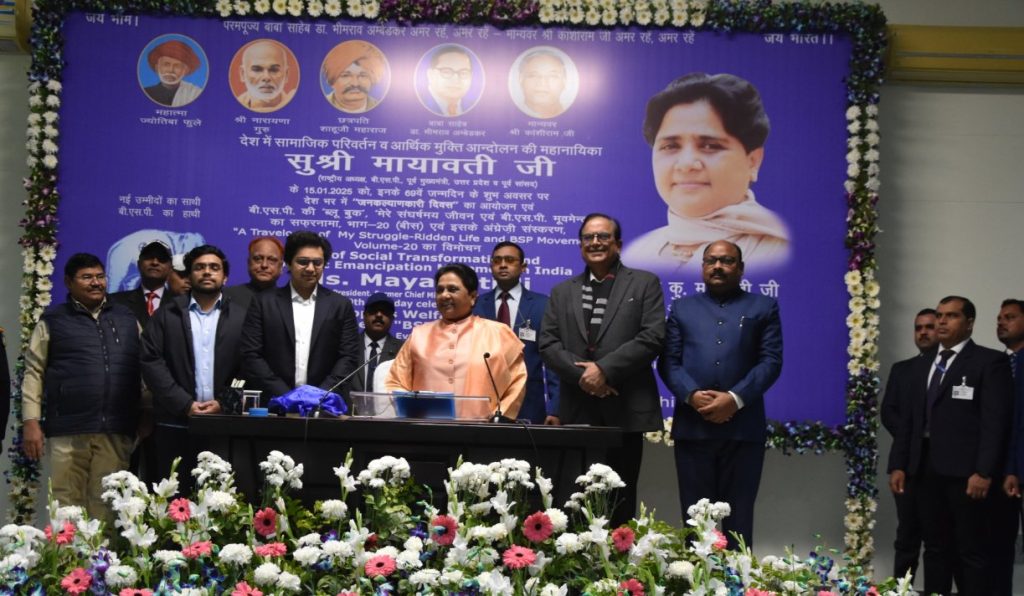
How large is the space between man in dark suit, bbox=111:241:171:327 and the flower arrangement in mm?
3163

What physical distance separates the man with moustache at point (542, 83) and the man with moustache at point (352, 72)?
82 cm

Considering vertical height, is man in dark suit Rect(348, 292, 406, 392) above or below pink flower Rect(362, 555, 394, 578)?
above


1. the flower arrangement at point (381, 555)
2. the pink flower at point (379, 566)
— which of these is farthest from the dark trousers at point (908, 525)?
the pink flower at point (379, 566)

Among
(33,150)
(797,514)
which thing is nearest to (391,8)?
(33,150)

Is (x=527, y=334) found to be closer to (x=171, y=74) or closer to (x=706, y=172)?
(x=706, y=172)

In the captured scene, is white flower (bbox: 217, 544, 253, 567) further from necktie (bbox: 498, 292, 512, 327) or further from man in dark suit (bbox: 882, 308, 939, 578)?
man in dark suit (bbox: 882, 308, 939, 578)

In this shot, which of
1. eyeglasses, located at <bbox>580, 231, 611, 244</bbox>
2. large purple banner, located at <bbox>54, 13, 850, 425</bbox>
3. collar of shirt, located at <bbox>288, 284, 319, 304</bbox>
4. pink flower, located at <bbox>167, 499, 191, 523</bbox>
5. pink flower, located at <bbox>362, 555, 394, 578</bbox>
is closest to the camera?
pink flower, located at <bbox>362, 555, 394, 578</bbox>

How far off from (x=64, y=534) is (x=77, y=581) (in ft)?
0.51

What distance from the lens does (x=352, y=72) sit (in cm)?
680

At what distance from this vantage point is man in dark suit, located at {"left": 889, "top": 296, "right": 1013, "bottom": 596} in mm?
5273

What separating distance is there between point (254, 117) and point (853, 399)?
3.74 metres

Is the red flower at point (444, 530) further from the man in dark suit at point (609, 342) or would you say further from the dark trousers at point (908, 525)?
the dark trousers at point (908, 525)

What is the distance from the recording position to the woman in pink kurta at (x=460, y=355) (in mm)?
4312

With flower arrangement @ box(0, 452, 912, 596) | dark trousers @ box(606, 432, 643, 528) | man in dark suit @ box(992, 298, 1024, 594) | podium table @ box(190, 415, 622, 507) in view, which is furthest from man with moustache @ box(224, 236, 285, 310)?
man in dark suit @ box(992, 298, 1024, 594)
